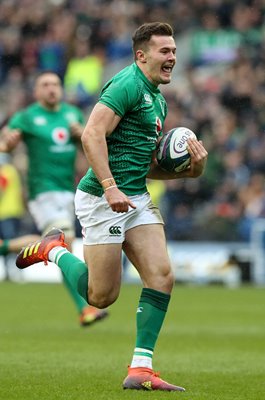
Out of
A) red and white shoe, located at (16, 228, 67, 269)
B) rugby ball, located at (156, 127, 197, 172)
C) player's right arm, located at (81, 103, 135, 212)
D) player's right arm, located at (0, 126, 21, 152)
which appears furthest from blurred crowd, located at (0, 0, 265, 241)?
player's right arm, located at (81, 103, 135, 212)

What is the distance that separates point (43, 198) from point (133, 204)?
19.1 feet

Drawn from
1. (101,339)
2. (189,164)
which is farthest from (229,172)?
(189,164)

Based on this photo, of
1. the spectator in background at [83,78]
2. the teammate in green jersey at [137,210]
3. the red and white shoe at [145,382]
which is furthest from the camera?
the spectator in background at [83,78]

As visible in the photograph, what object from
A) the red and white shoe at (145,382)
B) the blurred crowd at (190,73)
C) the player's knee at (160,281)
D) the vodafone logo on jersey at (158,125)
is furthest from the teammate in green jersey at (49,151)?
the blurred crowd at (190,73)

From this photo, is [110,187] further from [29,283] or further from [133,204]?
[29,283]

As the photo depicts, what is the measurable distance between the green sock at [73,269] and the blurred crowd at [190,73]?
485 inches

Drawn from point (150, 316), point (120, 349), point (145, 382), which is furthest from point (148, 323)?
point (120, 349)

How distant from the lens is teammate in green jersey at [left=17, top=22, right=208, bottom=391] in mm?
7375

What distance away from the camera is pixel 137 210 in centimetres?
757

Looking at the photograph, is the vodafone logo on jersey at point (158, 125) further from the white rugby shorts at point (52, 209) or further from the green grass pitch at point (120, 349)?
the white rugby shorts at point (52, 209)

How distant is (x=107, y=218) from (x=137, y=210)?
216mm

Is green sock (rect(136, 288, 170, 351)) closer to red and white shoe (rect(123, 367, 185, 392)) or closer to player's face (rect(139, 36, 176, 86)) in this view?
red and white shoe (rect(123, 367, 185, 392))

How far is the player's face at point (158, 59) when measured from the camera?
7.45 meters

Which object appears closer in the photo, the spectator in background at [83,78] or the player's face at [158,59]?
the player's face at [158,59]
